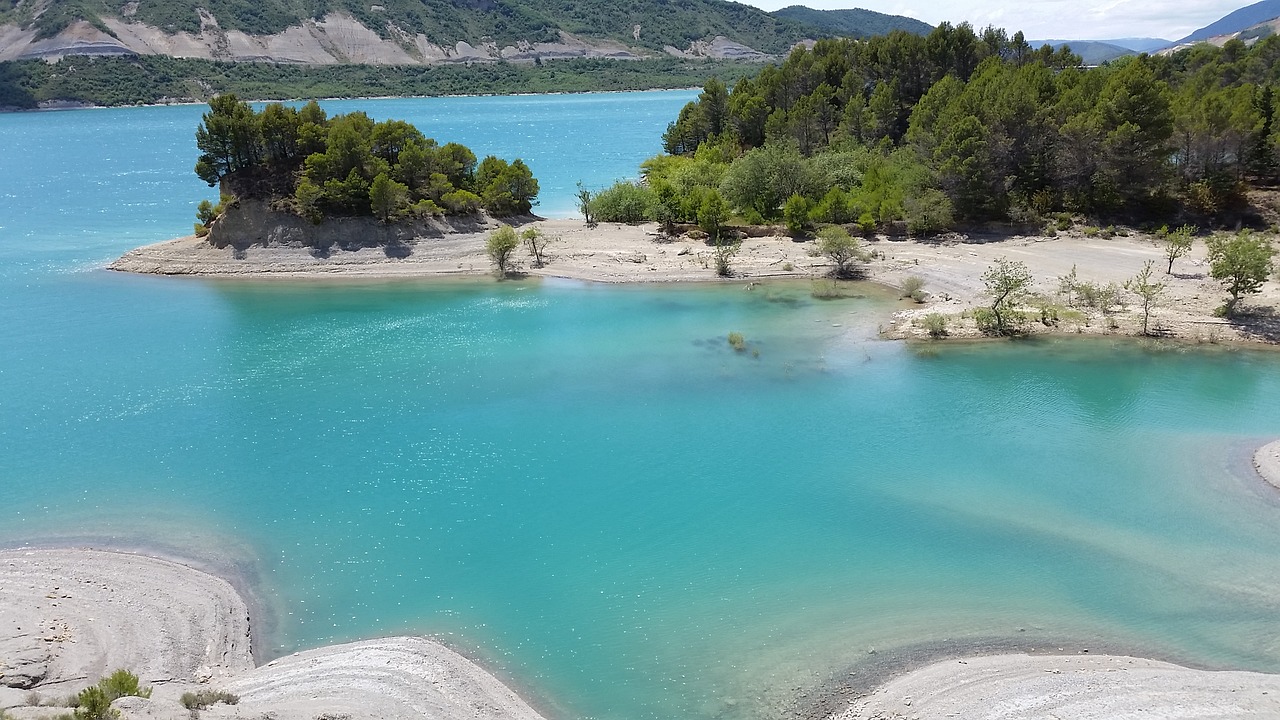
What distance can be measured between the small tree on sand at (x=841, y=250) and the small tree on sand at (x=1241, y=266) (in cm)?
1807

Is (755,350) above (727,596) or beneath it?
above

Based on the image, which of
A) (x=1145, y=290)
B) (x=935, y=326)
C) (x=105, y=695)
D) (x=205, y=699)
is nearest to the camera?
(x=105, y=695)

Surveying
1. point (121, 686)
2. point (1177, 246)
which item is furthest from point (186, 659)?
point (1177, 246)

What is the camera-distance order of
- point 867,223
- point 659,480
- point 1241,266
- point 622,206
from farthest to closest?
1. point 622,206
2. point 867,223
3. point 1241,266
4. point 659,480

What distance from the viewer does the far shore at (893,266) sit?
39.3 metres

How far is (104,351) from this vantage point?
40.7 m

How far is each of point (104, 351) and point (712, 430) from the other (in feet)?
103

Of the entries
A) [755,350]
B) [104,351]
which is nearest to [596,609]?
[755,350]

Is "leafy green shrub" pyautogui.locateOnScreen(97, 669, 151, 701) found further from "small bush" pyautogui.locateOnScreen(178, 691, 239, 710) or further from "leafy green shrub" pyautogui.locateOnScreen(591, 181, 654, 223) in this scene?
"leafy green shrub" pyautogui.locateOnScreen(591, 181, 654, 223)

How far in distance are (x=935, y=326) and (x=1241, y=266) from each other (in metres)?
13.4

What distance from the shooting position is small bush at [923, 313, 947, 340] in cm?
3912

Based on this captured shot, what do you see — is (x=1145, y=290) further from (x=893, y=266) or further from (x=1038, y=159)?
(x=1038, y=159)

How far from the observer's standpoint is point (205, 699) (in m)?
15.4

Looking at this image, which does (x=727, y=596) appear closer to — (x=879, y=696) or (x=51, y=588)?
(x=879, y=696)
